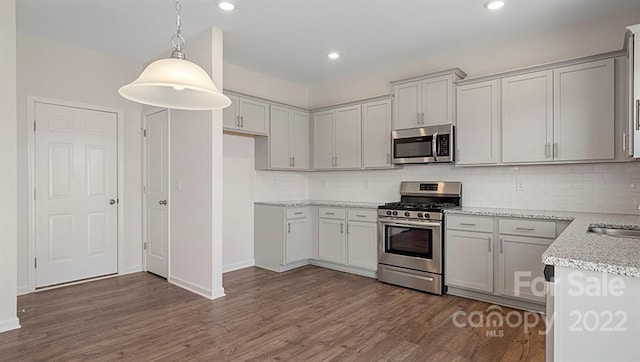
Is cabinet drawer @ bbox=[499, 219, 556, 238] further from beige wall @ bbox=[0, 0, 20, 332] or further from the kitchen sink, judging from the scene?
beige wall @ bbox=[0, 0, 20, 332]

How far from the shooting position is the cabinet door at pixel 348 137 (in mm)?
4879

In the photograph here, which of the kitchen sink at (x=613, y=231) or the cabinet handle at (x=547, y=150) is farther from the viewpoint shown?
the cabinet handle at (x=547, y=150)

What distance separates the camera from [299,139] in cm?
534

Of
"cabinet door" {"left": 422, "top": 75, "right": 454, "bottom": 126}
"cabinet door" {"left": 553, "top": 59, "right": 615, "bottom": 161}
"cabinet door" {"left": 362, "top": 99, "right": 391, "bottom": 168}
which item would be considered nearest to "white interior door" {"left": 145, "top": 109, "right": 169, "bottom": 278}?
"cabinet door" {"left": 362, "top": 99, "right": 391, "bottom": 168}

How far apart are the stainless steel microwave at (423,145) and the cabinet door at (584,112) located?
101cm

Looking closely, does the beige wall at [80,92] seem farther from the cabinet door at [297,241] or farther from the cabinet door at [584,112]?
the cabinet door at [584,112]

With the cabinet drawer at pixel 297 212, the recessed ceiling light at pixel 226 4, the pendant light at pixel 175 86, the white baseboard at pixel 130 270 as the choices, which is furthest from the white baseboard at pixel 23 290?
the recessed ceiling light at pixel 226 4

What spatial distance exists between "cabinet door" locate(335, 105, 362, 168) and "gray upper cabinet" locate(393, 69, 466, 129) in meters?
0.64

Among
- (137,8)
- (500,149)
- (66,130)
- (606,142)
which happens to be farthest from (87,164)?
(606,142)

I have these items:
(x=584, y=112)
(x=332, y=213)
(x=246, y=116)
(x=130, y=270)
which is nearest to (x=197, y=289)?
(x=130, y=270)

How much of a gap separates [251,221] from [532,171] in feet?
11.8

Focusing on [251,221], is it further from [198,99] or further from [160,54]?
[198,99]

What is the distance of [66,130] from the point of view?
4.07 m

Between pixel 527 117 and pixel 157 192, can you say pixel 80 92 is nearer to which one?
pixel 157 192
